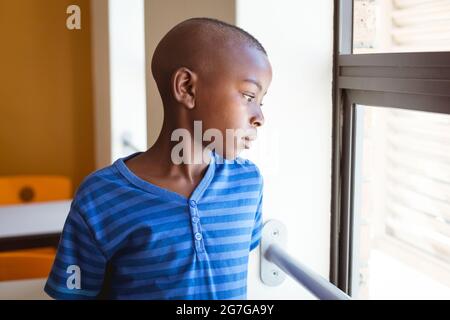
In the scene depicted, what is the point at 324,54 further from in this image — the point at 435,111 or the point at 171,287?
the point at 171,287

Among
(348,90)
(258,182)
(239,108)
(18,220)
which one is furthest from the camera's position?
(18,220)

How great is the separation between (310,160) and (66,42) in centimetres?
38

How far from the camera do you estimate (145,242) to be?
58cm

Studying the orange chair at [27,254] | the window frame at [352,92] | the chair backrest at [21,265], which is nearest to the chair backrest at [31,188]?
the orange chair at [27,254]

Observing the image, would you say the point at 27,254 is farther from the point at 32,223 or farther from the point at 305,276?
the point at 305,276

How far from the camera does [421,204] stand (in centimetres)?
70

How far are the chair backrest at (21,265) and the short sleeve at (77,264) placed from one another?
422mm

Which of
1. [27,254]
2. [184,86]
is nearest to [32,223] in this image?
[27,254]

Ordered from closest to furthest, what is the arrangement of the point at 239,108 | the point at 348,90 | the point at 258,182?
the point at 239,108, the point at 258,182, the point at 348,90

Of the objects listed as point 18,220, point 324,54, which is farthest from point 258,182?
point 18,220

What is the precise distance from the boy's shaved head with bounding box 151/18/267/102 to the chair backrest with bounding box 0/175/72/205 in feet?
0.86

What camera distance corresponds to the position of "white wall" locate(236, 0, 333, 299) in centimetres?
78

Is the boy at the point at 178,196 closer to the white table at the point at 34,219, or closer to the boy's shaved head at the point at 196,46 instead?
the boy's shaved head at the point at 196,46

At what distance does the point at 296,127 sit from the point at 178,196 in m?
0.28
